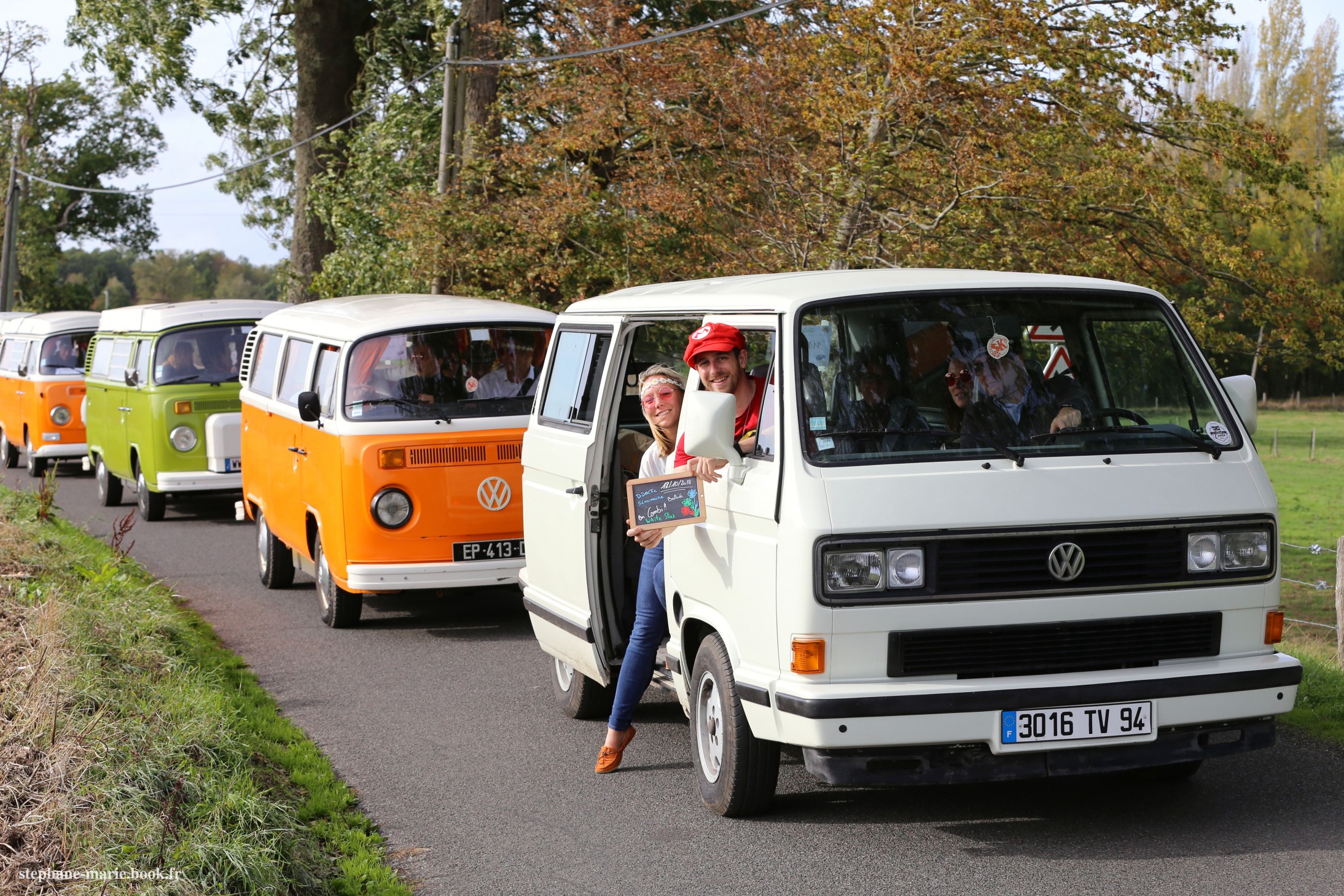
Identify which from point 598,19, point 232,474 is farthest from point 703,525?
point 598,19

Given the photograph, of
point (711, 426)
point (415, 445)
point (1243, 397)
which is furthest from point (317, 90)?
point (1243, 397)

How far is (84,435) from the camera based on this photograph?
21547 millimetres

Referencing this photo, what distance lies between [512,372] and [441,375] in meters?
0.51

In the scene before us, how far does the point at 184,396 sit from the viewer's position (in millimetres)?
16156

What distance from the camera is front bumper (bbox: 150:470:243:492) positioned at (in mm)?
16172

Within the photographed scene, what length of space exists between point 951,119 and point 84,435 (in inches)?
539

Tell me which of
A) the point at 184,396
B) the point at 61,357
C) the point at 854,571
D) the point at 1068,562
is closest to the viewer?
the point at 854,571

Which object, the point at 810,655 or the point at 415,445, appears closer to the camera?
the point at 810,655

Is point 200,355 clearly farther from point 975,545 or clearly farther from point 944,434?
point 975,545

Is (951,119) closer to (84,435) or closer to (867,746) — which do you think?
(867,746)

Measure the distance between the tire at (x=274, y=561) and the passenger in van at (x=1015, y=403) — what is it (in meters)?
8.05

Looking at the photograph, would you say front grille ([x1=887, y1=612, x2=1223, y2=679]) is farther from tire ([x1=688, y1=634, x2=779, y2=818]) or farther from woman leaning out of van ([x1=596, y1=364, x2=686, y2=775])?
woman leaning out of van ([x1=596, y1=364, x2=686, y2=775])

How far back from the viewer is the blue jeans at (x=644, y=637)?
6.57 meters

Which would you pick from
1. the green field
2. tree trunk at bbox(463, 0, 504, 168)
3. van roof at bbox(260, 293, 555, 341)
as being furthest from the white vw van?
tree trunk at bbox(463, 0, 504, 168)
